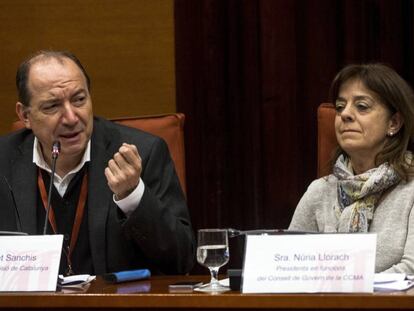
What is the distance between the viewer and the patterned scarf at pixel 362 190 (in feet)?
8.05

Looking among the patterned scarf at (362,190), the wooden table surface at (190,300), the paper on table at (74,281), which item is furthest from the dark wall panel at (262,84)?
A: the wooden table surface at (190,300)

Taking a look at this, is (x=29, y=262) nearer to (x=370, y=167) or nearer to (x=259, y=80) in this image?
(x=370, y=167)

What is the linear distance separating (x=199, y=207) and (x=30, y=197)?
976 mm

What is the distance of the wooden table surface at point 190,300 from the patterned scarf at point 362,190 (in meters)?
0.85

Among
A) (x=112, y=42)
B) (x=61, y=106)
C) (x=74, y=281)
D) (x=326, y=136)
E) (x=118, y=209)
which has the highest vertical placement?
(x=112, y=42)

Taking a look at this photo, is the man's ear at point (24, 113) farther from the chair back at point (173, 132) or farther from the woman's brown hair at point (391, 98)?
the woman's brown hair at point (391, 98)

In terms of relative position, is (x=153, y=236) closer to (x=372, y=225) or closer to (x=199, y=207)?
(x=372, y=225)


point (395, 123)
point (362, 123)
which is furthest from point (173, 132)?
point (395, 123)

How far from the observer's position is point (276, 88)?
3203 mm

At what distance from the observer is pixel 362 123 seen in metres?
2.51

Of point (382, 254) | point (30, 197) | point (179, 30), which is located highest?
point (179, 30)

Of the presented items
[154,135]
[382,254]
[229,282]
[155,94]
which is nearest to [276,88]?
[155,94]

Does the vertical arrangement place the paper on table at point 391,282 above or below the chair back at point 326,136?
below

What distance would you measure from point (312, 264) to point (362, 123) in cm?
98
